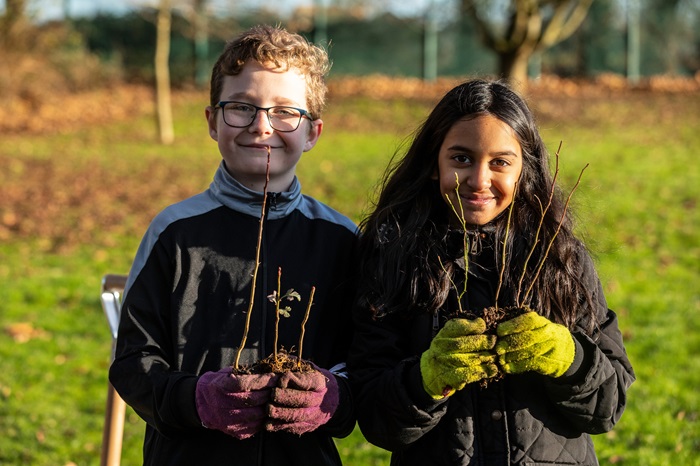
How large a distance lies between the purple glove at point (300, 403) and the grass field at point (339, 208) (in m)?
0.99

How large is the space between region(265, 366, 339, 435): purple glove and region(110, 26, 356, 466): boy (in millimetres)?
16

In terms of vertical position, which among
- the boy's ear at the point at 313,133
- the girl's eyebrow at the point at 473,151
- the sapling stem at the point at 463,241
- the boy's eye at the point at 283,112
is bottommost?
the sapling stem at the point at 463,241

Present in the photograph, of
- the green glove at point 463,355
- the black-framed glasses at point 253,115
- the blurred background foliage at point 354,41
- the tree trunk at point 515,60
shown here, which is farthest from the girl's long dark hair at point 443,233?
the blurred background foliage at point 354,41

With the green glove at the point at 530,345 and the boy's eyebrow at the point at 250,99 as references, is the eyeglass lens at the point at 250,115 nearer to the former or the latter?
the boy's eyebrow at the point at 250,99

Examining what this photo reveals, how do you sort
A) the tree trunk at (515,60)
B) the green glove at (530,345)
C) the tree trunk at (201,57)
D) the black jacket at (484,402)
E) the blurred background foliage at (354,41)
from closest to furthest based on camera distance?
the green glove at (530,345)
the black jacket at (484,402)
the tree trunk at (515,60)
the blurred background foliage at (354,41)
the tree trunk at (201,57)

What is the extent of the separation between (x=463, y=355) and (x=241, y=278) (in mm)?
784

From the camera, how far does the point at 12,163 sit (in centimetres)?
1427

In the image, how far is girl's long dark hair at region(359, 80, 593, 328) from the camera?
250cm

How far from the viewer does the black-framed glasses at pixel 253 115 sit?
2660 mm

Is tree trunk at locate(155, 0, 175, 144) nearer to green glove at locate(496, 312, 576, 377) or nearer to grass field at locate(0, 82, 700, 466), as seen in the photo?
grass field at locate(0, 82, 700, 466)

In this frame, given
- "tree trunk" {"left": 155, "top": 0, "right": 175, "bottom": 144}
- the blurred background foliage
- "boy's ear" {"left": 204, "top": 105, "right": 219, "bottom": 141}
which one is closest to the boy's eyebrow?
"boy's ear" {"left": 204, "top": 105, "right": 219, "bottom": 141}

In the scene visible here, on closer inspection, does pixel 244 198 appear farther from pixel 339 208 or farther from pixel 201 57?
pixel 201 57

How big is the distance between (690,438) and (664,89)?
15.9 meters

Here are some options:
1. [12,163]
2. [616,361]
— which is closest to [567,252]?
[616,361]
